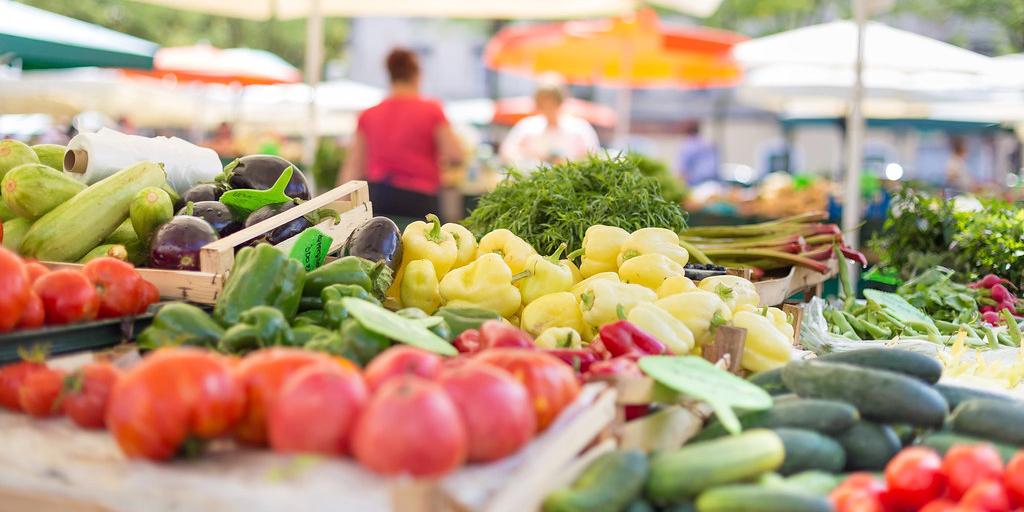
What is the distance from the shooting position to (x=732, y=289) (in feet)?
10.8

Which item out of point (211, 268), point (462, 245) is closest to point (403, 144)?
point (462, 245)

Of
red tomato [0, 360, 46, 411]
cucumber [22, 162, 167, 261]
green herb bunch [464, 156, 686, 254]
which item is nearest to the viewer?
red tomato [0, 360, 46, 411]

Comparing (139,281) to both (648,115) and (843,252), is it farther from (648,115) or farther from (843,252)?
(648,115)

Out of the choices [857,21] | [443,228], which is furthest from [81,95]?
[443,228]

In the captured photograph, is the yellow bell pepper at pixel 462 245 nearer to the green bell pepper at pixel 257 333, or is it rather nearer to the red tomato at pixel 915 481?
the green bell pepper at pixel 257 333

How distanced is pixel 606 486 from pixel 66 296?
146cm

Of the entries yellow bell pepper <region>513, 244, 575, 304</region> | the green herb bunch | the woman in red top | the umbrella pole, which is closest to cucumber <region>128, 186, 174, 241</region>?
yellow bell pepper <region>513, 244, 575, 304</region>

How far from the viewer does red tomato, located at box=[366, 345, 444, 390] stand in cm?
186

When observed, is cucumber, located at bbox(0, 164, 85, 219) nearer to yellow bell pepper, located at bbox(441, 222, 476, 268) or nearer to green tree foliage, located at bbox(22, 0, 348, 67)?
yellow bell pepper, located at bbox(441, 222, 476, 268)

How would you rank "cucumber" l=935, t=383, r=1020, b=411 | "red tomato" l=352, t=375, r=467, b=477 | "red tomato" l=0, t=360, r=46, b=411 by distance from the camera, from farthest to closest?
"cucumber" l=935, t=383, r=1020, b=411 < "red tomato" l=0, t=360, r=46, b=411 < "red tomato" l=352, t=375, r=467, b=477

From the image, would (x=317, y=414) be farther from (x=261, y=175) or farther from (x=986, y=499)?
(x=261, y=175)

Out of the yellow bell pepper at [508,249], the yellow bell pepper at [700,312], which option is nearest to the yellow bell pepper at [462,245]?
the yellow bell pepper at [508,249]

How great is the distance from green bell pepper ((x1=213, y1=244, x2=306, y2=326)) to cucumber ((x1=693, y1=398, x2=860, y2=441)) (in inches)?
46.0

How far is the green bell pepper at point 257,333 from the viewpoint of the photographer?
230cm
